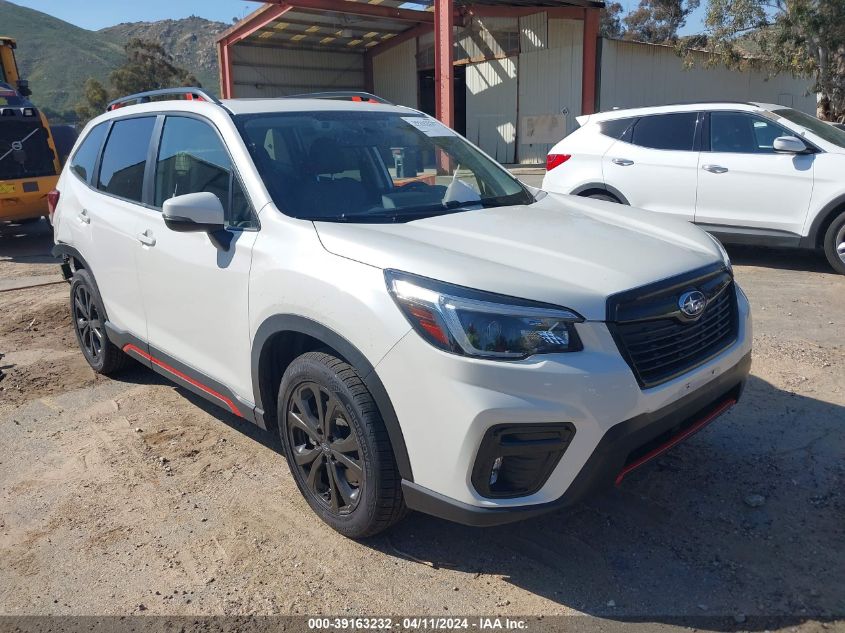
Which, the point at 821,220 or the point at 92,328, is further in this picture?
the point at 821,220

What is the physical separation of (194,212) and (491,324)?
59.0 inches

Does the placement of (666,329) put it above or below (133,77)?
below

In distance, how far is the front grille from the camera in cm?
249

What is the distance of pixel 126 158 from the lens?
433 cm

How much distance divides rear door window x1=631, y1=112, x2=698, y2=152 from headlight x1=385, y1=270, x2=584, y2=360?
6.11 meters

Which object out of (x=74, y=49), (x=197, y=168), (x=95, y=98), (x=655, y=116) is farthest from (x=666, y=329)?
(x=74, y=49)

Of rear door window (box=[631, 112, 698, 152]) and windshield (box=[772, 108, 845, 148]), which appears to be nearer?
windshield (box=[772, 108, 845, 148])

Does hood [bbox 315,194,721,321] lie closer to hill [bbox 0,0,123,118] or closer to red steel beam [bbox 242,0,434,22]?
red steel beam [bbox 242,0,434,22]

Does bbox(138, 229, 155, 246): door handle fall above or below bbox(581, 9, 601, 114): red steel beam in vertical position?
below

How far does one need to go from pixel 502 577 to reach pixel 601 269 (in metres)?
1.26

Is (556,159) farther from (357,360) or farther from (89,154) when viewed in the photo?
(357,360)

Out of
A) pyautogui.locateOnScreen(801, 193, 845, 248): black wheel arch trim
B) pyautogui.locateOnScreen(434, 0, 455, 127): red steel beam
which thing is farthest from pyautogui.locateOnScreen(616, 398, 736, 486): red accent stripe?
pyautogui.locateOnScreen(434, 0, 455, 127): red steel beam

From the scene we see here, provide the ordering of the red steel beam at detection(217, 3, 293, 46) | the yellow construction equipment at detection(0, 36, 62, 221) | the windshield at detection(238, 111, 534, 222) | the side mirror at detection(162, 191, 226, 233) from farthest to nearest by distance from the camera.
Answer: the red steel beam at detection(217, 3, 293, 46)
the yellow construction equipment at detection(0, 36, 62, 221)
the windshield at detection(238, 111, 534, 222)
the side mirror at detection(162, 191, 226, 233)

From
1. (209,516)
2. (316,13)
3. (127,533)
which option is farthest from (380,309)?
(316,13)
